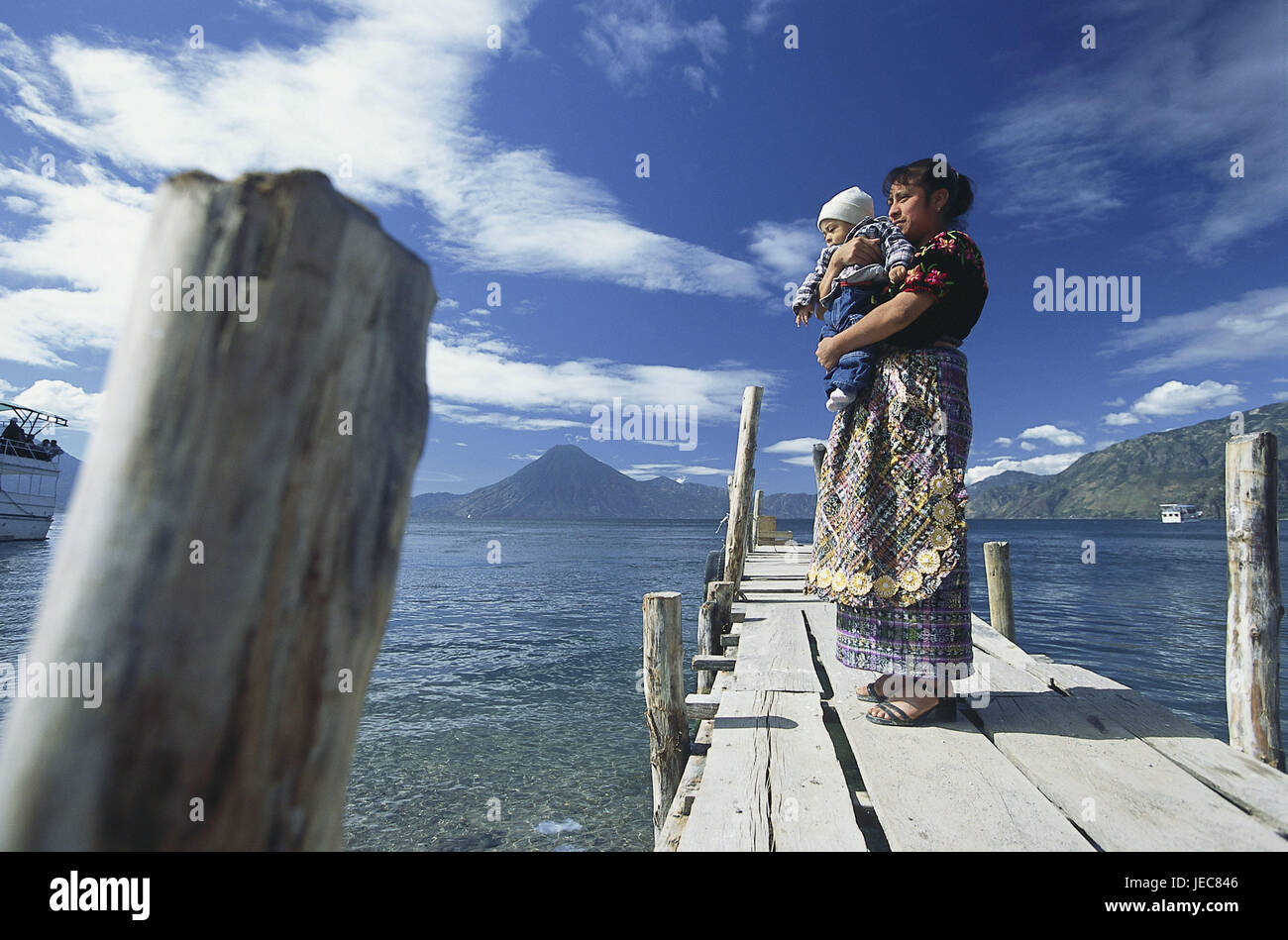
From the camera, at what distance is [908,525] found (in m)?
3.45

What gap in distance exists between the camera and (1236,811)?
2594mm

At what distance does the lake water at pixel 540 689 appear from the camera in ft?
22.2

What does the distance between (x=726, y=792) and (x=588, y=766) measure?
574 cm

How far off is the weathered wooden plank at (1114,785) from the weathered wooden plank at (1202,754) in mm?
69

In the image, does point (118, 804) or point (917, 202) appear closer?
point (118, 804)

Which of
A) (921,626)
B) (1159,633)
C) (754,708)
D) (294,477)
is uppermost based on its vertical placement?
(294,477)

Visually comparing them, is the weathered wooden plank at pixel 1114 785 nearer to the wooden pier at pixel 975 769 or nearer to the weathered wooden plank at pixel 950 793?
the wooden pier at pixel 975 769

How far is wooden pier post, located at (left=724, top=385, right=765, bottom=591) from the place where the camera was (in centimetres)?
1000

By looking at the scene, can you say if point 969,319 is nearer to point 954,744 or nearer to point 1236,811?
point 954,744

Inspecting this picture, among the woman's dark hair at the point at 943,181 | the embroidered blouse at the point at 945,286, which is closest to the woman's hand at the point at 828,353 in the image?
the embroidered blouse at the point at 945,286

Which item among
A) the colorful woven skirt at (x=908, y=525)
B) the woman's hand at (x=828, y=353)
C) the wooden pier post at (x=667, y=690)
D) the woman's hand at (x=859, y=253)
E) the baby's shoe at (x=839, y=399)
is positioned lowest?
the wooden pier post at (x=667, y=690)

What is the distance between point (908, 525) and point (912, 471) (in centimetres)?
29
